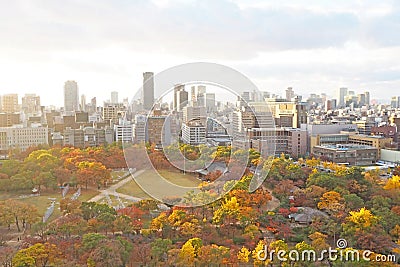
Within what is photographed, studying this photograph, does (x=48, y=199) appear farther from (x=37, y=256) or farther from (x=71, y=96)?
(x=71, y=96)

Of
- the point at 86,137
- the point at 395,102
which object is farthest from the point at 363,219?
the point at 395,102

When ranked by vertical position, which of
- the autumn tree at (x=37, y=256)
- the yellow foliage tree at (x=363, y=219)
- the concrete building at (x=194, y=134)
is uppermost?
the concrete building at (x=194, y=134)

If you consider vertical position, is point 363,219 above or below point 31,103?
below

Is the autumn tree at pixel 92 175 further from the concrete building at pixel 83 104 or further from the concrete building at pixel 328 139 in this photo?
the concrete building at pixel 83 104

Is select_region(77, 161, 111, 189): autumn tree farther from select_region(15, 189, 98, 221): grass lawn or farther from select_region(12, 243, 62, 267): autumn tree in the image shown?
select_region(12, 243, 62, 267): autumn tree

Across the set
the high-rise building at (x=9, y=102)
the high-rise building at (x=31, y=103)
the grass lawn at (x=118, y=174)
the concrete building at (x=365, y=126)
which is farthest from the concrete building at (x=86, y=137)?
the high-rise building at (x=31, y=103)

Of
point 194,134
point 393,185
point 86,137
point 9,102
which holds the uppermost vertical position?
point 9,102

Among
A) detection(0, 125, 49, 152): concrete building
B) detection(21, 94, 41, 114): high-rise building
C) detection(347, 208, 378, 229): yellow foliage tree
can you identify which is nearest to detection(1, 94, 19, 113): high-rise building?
detection(21, 94, 41, 114): high-rise building
